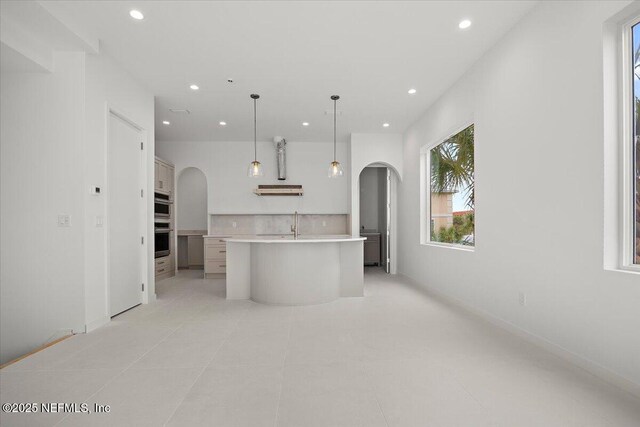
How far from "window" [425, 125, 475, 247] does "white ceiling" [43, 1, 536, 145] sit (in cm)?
81

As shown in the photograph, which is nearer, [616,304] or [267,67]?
[616,304]

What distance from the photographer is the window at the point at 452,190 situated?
13.5 feet

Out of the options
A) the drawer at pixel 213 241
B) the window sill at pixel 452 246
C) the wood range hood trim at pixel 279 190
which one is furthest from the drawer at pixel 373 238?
the drawer at pixel 213 241

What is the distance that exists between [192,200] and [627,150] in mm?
7563

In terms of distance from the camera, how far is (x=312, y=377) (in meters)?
2.17

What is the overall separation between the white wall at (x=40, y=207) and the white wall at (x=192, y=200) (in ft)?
14.6

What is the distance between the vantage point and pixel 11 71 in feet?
10.1

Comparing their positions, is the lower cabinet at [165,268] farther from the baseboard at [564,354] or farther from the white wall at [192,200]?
the baseboard at [564,354]

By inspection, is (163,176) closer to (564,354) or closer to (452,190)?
(452,190)

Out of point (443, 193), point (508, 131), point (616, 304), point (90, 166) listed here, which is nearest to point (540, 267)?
point (616, 304)

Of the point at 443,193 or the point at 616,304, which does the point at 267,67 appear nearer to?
the point at 443,193

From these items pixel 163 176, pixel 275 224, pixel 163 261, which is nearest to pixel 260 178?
pixel 275 224

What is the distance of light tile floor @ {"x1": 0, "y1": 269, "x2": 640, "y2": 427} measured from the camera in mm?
1730

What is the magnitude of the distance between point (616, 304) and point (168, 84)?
507cm
